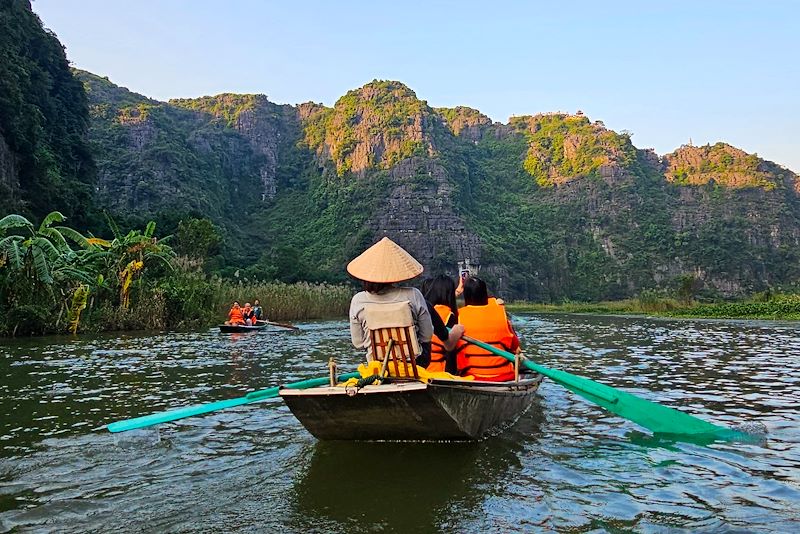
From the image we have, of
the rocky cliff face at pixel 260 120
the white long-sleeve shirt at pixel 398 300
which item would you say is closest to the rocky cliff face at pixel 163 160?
the rocky cliff face at pixel 260 120

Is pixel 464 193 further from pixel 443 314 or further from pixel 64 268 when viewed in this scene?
pixel 443 314

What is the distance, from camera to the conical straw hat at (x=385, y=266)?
4965 mm

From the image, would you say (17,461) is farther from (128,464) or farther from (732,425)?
(732,425)

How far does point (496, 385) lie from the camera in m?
5.36

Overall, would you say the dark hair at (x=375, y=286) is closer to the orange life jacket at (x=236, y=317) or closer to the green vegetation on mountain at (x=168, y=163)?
the orange life jacket at (x=236, y=317)

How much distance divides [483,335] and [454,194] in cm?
7575

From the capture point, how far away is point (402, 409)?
15.7 feet

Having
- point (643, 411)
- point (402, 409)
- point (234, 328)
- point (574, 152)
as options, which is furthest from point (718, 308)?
point (574, 152)

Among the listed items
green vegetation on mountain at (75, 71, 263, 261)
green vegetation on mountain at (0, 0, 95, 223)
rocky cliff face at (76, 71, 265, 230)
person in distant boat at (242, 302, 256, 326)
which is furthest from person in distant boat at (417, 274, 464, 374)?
rocky cliff face at (76, 71, 265, 230)

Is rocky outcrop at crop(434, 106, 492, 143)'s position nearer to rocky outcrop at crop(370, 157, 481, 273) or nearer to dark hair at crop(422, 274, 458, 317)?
rocky outcrop at crop(370, 157, 481, 273)

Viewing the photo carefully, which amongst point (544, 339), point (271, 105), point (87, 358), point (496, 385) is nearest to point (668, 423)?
point (496, 385)

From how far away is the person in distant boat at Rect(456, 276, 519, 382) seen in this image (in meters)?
6.04

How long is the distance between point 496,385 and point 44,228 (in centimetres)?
1589

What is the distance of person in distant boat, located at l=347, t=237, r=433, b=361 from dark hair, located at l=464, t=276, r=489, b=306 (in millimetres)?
852
